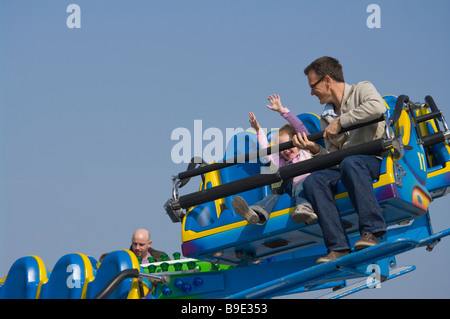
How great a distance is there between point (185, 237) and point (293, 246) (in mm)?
733

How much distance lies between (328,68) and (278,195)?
0.85m

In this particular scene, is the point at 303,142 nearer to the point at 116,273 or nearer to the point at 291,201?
the point at 291,201

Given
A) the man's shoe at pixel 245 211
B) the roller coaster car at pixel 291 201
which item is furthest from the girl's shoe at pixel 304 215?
the man's shoe at pixel 245 211

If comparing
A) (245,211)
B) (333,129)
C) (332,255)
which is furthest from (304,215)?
(333,129)

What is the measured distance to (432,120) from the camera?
15.3 ft

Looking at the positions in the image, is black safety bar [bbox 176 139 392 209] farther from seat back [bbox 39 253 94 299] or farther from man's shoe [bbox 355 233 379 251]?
seat back [bbox 39 253 94 299]

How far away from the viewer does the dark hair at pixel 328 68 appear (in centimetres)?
396

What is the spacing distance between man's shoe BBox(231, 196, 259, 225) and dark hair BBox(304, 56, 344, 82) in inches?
37.2

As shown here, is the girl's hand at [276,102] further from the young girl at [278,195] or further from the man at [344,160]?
the man at [344,160]

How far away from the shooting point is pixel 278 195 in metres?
4.04

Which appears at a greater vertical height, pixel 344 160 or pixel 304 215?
pixel 344 160
